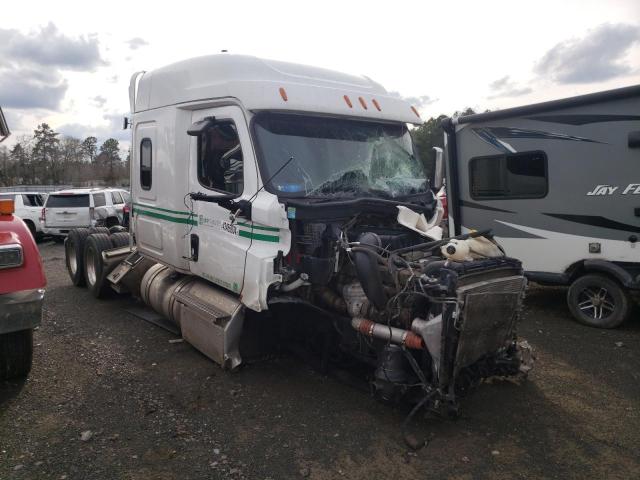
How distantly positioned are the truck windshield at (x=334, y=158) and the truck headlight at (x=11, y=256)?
205 cm

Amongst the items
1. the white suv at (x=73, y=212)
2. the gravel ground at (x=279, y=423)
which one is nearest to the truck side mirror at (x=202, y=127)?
the gravel ground at (x=279, y=423)

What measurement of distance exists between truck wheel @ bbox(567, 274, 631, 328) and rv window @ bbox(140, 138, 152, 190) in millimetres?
5733

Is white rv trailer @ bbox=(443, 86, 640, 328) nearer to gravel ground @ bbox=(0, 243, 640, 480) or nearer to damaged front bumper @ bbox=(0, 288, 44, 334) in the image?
gravel ground @ bbox=(0, 243, 640, 480)

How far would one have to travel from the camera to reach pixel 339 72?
5.49 metres

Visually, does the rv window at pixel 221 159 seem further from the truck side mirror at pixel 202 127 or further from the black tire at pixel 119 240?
the black tire at pixel 119 240

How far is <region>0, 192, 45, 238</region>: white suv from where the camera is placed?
52.5ft

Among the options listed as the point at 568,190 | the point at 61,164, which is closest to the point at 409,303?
the point at 568,190

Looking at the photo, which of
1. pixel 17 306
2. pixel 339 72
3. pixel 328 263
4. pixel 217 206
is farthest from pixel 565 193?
pixel 17 306

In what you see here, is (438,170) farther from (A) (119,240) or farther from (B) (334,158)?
(A) (119,240)

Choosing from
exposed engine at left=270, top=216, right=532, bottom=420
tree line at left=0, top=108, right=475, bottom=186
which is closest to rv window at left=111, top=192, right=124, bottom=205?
exposed engine at left=270, top=216, right=532, bottom=420

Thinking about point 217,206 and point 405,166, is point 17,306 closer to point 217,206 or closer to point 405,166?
point 217,206

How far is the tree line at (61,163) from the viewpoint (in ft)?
171

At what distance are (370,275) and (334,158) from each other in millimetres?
1412

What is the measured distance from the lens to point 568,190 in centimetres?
694
